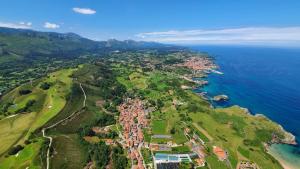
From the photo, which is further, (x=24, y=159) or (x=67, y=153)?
(x=67, y=153)

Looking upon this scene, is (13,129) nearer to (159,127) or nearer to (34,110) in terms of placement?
(34,110)

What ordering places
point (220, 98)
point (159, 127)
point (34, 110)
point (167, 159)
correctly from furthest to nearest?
point (220, 98) → point (34, 110) → point (159, 127) → point (167, 159)

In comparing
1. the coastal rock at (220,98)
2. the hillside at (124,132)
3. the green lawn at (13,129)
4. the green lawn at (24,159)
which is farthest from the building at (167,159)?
the coastal rock at (220,98)

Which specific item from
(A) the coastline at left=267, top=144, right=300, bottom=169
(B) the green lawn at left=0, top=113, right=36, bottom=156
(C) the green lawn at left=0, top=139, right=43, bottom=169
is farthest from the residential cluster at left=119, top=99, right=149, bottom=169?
(A) the coastline at left=267, top=144, right=300, bottom=169

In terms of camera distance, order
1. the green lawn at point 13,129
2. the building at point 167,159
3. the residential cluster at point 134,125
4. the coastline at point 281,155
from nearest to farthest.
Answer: the building at point 167,159, the coastline at point 281,155, the residential cluster at point 134,125, the green lawn at point 13,129

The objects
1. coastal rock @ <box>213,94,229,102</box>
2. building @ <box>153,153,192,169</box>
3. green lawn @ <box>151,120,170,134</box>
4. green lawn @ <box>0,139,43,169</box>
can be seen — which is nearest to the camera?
building @ <box>153,153,192,169</box>

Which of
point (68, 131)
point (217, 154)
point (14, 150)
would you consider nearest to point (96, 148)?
point (68, 131)

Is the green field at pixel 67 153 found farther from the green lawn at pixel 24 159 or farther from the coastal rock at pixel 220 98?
the coastal rock at pixel 220 98

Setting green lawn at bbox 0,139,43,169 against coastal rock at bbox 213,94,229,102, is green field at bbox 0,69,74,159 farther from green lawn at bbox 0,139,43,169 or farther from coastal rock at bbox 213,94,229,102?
coastal rock at bbox 213,94,229,102

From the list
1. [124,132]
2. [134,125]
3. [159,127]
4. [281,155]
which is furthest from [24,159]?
[281,155]

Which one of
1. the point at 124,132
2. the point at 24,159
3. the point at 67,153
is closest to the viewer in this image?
the point at 24,159

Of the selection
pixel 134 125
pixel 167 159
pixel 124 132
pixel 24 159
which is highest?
pixel 167 159
